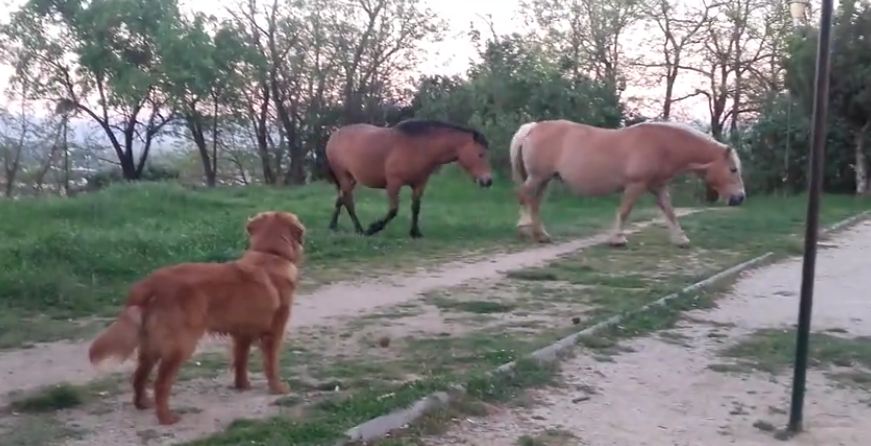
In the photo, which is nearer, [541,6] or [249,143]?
[249,143]

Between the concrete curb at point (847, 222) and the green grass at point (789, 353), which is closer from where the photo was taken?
the green grass at point (789, 353)

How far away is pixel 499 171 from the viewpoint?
2473cm

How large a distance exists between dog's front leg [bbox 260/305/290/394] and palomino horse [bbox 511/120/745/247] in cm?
868

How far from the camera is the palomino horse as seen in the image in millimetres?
13930

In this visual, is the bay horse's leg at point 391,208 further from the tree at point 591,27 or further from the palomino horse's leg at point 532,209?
the tree at point 591,27

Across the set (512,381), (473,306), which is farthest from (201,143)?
(512,381)

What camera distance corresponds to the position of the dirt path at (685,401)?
17.1ft

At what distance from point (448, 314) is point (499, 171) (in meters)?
16.6

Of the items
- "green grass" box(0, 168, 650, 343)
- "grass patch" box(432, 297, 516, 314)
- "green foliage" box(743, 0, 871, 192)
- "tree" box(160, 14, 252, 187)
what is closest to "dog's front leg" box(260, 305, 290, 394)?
"green grass" box(0, 168, 650, 343)

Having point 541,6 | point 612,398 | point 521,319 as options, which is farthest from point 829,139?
point 612,398

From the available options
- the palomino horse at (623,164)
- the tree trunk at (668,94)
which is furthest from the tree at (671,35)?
the palomino horse at (623,164)

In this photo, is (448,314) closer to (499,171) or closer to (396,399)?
(396,399)

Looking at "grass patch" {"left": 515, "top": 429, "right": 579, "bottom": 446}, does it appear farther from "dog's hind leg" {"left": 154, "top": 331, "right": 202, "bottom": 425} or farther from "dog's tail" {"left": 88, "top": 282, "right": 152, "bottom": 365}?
"dog's tail" {"left": 88, "top": 282, "right": 152, "bottom": 365}

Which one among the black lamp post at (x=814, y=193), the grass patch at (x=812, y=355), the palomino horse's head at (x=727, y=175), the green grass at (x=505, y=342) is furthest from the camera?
the palomino horse's head at (x=727, y=175)
